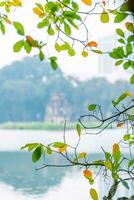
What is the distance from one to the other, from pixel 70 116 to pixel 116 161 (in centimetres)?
1781

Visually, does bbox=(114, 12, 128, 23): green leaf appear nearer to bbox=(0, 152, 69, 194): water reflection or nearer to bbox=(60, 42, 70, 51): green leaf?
bbox=(60, 42, 70, 51): green leaf

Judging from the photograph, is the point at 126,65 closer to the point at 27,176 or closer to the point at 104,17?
the point at 104,17

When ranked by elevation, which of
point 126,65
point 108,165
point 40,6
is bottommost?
point 108,165

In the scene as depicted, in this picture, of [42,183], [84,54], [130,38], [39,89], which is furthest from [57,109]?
[130,38]

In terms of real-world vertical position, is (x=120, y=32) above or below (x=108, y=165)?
above

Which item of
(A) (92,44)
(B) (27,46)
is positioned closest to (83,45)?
(A) (92,44)

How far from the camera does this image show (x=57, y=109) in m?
18.8

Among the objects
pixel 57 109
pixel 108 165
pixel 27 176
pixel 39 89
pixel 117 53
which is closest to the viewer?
pixel 108 165

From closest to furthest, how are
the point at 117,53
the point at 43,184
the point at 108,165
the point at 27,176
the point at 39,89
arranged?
the point at 108,165, the point at 117,53, the point at 43,184, the point at 27,176, the point at 39,89

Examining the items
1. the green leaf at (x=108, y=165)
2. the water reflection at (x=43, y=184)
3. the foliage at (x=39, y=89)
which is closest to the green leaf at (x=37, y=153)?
the green leaf at (x=108, y=165)

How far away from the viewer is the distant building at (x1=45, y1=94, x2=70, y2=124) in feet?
59.9

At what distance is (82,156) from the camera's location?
90 centimetres

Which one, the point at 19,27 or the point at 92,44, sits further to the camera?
the point at 92,44

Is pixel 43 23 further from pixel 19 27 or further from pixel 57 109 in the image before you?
pixel 57 109
